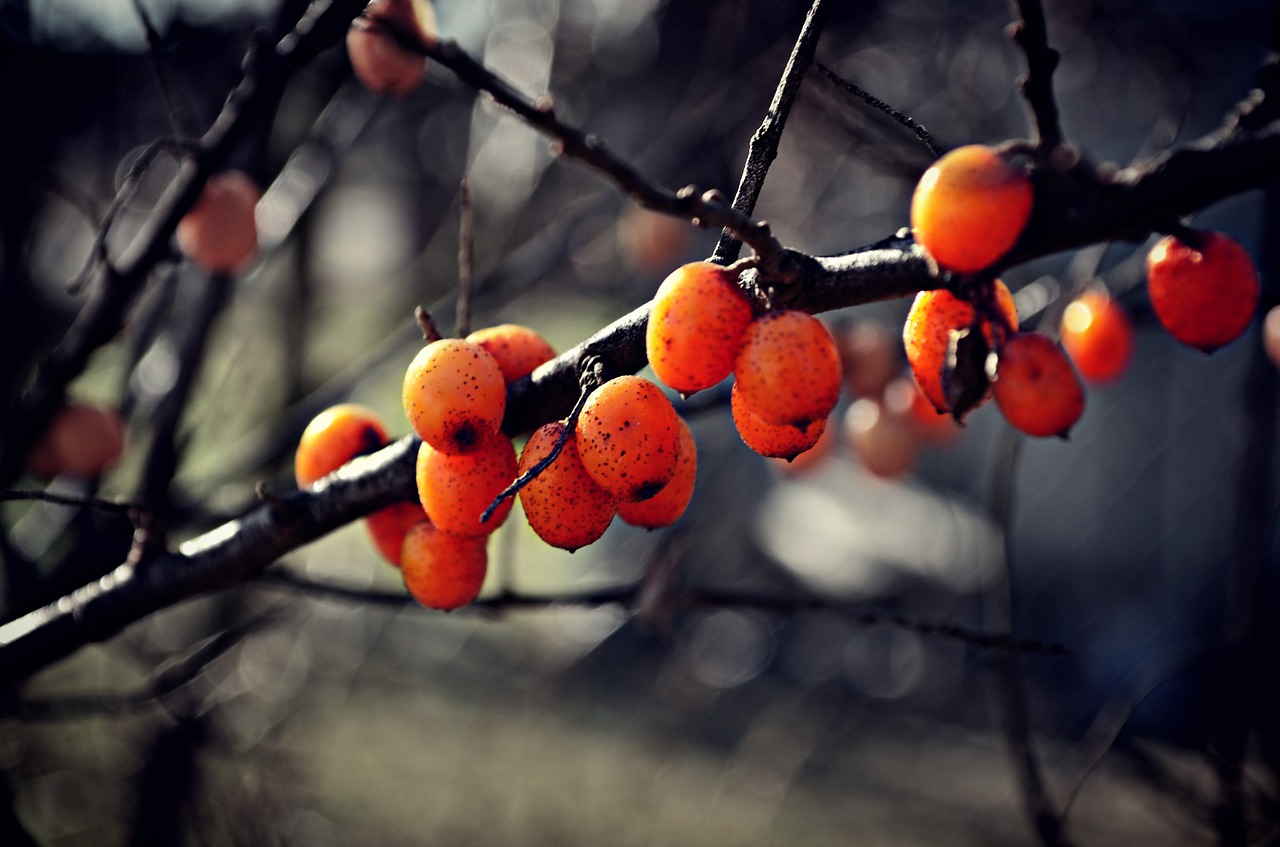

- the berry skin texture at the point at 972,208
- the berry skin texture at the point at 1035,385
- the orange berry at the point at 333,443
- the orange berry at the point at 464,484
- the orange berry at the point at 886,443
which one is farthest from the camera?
the orange berry at the point at 886,443

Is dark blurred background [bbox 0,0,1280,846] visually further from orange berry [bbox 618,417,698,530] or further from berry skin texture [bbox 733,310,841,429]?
berry skin texture [bbox 733,310,841,429]

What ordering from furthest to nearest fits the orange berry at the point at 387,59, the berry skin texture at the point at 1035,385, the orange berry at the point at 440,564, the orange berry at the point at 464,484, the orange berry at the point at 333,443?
the orange berry at the point at 387,59 < the orange berry at the point at 333,443 < the orange berry at the point at 440,564 < the orange berry at the point at 464,484 < the berry skin texture at the point at 1035,385

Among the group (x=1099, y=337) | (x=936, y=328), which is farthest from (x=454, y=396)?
(x=1099, y=337)

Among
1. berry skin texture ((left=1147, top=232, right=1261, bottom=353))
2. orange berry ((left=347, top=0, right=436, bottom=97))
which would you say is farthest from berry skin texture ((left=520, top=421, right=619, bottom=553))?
orange berry ((left=347, top=0, right=436, bottom=97))

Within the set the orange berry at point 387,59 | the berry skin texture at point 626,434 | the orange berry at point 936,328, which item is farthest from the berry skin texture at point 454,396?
the orange berry at point 387,59

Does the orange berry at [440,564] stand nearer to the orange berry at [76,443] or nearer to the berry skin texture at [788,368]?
the berry skin texture at [788,368]

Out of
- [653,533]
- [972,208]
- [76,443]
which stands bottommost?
[653,533]

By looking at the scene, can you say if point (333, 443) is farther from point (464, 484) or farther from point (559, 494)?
point (559, 494)
